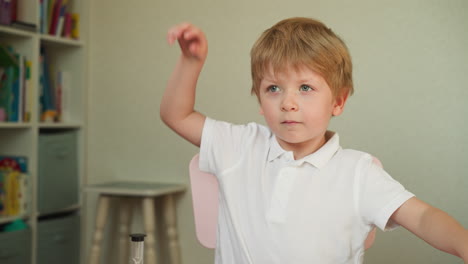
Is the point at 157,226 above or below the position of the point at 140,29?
below

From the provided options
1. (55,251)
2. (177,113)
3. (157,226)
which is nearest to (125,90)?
(157,226)

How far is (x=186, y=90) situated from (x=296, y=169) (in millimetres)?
288

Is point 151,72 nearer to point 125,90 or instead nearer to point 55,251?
point 125,90

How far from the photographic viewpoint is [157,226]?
2658 mm

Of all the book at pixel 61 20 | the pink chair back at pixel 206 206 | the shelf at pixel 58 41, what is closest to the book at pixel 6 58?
the shelf at pixel 58 41

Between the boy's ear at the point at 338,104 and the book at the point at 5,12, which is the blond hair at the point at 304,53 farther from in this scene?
the book at the point at 5,12

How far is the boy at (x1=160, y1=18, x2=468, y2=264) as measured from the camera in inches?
43.3

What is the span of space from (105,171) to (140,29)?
A: 0.74m

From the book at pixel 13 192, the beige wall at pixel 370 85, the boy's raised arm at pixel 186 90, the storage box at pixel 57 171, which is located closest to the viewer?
the boy's raised arm at pixel 186 90

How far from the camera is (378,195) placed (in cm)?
106

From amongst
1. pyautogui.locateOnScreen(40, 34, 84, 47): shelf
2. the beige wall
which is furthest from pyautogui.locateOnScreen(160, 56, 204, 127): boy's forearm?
pyautogui.locateOnScreen(40, 34, 84, 47): shelf

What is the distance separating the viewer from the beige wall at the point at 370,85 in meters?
2.03

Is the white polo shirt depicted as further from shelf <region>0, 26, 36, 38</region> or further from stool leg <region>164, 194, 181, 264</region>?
shelf <region>0, 26, 36, 38</region>

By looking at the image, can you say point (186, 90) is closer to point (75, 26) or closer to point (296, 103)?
point (296, 103)
